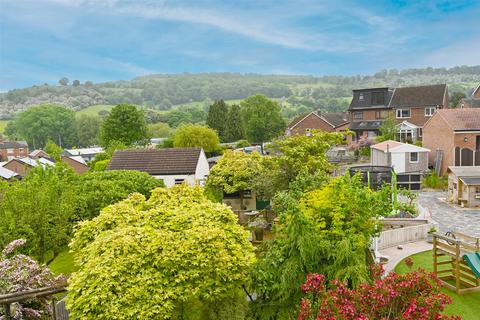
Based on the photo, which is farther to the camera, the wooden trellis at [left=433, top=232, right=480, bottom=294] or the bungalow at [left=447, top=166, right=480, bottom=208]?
the bungalow at [left=447, top=166, right=480, bottom=208]

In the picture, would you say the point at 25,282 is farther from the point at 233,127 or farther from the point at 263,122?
the point at 263,122

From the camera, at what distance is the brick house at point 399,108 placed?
5584 centimetres

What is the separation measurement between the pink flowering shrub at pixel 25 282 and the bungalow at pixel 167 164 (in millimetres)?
19530

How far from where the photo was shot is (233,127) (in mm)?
79000

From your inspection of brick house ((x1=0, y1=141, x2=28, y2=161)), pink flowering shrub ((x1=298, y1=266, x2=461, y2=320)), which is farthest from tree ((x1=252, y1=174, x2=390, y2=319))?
brick house ((x1=0, y1=141, x2=28, y2=161))

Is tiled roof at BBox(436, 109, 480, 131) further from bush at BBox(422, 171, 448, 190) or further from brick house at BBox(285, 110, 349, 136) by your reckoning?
brick house at BBox(285, 110, 349, 136)

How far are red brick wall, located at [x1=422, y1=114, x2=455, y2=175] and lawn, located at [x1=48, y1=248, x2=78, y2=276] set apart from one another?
33.5 meters

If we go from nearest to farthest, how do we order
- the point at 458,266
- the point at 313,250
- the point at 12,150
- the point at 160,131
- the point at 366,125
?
the point at 313,250
the point at 458,266
the point at 366,125
the point at 12,150
the point at 160,131

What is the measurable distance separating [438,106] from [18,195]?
53259 millimetres

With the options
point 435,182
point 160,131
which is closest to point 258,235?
point 435,182

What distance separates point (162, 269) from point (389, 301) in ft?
17.8

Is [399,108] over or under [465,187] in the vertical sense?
over

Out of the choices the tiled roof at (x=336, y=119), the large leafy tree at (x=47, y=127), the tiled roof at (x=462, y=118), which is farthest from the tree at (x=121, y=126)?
the large leafy tree at (x=47, y=127)

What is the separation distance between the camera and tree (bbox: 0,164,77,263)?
15.5 meters
